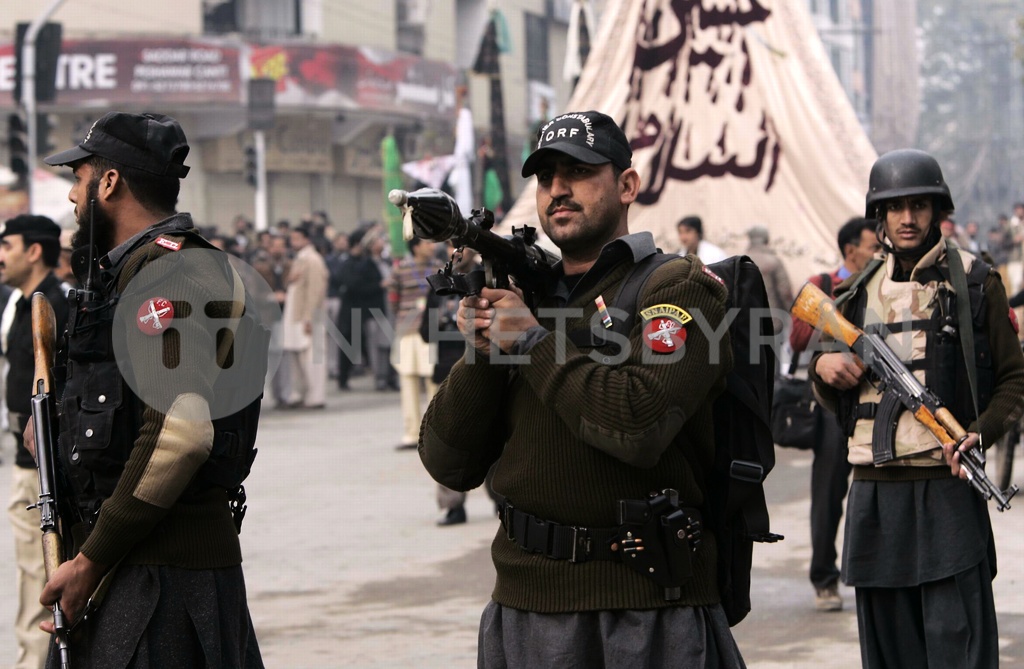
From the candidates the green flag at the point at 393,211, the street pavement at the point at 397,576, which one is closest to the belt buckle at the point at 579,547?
the street pavement at the point at 397,576

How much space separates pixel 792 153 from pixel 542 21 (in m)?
43.2

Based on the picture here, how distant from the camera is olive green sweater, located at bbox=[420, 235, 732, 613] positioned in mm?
3334

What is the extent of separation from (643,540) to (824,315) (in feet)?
7.40

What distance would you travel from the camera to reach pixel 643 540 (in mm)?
3412

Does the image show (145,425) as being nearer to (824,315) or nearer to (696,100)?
(824,315)

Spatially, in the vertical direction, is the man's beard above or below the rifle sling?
above

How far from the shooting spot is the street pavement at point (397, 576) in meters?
6.81

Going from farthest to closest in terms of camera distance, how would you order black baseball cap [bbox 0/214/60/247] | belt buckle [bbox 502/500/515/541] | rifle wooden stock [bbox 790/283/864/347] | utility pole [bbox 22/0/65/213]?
utility pole [bbox 22/0/65/213] < black baseball cap [bbox 0/214/60/247] < rifle wooden stock [bbox 790/283/864/347] < belt buckle [bbox 502/500/515/541]

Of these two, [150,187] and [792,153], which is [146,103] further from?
[150,187]

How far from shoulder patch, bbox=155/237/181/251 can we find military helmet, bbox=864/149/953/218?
250 centimetres

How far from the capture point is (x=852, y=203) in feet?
42.3

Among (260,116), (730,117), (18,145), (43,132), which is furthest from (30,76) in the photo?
(730,117)

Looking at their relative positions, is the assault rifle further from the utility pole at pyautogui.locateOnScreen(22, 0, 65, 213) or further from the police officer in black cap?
the utility pole at pyautogui.locateOnScreen(22, 0, 65, 213)

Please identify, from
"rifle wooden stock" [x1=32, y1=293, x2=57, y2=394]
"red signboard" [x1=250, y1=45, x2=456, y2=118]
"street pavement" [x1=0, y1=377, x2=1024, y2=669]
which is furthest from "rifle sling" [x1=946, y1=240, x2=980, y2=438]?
"red signboard" [x1=250, y1=45, x2=456, y2=118]
